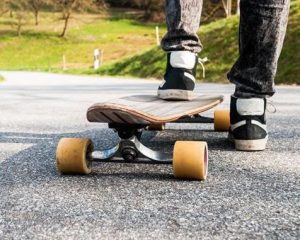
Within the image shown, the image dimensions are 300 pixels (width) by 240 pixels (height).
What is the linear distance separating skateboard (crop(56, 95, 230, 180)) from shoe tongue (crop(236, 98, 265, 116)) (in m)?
0.20

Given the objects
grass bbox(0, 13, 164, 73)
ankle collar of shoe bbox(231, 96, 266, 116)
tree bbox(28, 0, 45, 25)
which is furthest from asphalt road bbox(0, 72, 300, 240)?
tree bbox(28, 0, 45, 25)

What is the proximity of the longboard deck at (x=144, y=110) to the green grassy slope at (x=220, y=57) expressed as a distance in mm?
8286

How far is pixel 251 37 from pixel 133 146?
68 cm

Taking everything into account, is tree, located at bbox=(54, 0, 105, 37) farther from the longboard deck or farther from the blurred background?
the longboard deck

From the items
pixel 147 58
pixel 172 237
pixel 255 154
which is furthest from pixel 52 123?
pixel 147 58

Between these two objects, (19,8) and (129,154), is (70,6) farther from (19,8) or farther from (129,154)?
(129,154)

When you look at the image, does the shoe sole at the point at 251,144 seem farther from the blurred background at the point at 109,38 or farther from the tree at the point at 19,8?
the tree at the point at 19,8

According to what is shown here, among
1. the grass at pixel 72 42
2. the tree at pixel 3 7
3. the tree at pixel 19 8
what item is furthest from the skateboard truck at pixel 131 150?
the tree at pixel 3 7

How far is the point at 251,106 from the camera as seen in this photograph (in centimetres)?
201

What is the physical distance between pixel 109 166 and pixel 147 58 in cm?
1304

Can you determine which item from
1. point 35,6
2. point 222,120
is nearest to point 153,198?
point 222,120

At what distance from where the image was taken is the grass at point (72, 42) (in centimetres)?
2608

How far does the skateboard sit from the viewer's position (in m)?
1.52

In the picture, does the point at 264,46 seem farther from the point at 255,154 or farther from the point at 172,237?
the point at 172,237
